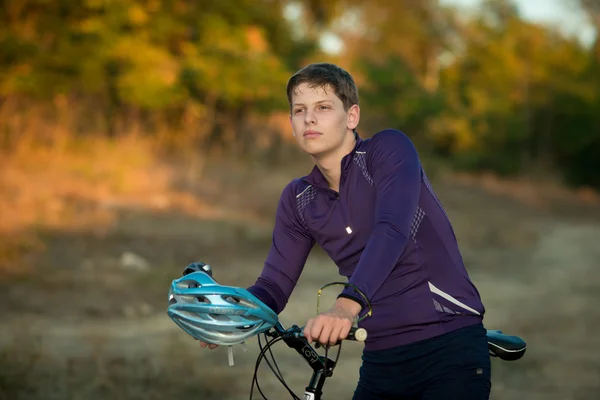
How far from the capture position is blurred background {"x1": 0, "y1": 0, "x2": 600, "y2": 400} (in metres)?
9.54

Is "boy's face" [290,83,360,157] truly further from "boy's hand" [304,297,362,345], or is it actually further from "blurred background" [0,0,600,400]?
"blurred background" [0,0,600,400]

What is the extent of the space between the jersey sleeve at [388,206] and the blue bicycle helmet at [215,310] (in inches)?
11.7

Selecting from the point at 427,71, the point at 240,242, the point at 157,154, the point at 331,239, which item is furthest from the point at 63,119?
the point at 427,71

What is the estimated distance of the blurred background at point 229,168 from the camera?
9539 millimetres

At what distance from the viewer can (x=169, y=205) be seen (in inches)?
811

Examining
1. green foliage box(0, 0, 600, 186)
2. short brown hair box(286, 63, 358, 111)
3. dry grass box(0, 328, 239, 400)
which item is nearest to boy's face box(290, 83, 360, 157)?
short brown hair box(286, 63, 358, 111)

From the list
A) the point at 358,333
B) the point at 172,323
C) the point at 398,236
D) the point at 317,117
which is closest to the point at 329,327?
the point at 358,333

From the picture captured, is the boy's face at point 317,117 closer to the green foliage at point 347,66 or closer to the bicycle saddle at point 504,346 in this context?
the bicycle saddle at point 504,346

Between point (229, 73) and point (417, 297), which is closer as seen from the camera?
point (417, 297)

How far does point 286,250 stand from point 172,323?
7541mm

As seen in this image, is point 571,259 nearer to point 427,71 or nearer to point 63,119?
point 63,119

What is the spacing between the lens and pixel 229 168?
26172 mm

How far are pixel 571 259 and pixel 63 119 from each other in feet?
42.1

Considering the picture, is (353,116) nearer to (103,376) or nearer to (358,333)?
(358,333)
